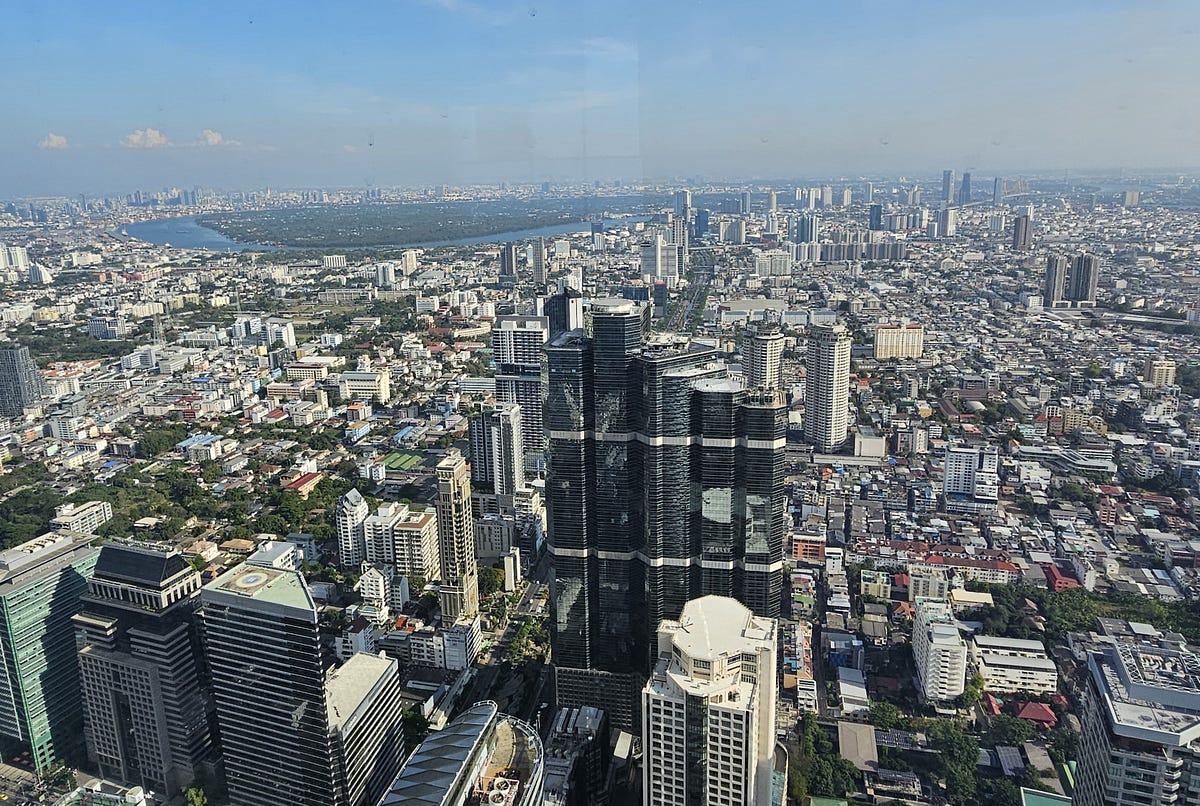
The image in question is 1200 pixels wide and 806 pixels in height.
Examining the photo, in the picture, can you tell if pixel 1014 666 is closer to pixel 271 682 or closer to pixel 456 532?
pixel 456 532

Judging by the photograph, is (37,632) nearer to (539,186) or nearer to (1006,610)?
(1006,610)

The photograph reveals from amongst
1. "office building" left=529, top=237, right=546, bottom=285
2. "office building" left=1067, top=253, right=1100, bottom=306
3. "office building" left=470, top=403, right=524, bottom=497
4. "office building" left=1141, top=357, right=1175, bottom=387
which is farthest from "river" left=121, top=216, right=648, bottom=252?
"office building" left=1141, top=357, right=1175, bottom=387

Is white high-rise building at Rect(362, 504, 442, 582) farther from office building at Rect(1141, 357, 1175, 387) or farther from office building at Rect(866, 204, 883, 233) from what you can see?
office building at Rect(866, 204, 883, 233)

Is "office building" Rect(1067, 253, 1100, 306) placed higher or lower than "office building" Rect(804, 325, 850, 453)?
higher

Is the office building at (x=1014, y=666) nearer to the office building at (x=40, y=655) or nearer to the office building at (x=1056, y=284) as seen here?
the office building at (x=40, y=655)

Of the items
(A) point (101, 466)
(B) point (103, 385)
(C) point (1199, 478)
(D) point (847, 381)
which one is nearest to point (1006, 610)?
(C) point (1199, 478)

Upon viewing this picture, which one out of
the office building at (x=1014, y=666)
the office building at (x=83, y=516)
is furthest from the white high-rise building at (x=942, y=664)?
the office building at (x=83, y=516)
